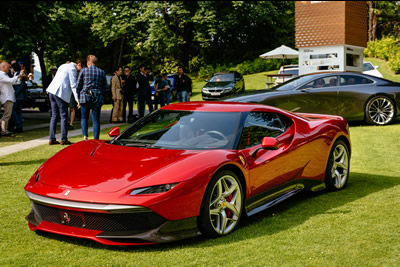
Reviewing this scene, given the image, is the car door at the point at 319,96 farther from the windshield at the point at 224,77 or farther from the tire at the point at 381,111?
the windshield at the point at 224,77

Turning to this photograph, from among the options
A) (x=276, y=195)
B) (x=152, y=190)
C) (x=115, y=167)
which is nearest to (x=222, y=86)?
(x=276, y=195)

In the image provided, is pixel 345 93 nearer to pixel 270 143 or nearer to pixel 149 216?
pixel 270 143

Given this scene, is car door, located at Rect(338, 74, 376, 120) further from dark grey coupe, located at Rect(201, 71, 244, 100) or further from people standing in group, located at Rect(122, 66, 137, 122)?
dark grey coupe, located at Rect(201, 71, 244, 100)

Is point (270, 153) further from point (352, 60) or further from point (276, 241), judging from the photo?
point (352, 60)

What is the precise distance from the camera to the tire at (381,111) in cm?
1331

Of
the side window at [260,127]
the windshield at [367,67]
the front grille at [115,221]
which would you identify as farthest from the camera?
the windshield at [367,67]

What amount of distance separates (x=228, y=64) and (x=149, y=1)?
10787 mm

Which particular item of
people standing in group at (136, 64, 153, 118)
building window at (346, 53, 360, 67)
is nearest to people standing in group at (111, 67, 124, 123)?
people standing in group at (136, 64, 153, 118)

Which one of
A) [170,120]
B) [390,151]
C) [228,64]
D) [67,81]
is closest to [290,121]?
[170,120]

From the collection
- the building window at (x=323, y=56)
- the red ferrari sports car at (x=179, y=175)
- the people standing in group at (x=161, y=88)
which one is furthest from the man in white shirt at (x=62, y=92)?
the building window at (x=323, y=56)

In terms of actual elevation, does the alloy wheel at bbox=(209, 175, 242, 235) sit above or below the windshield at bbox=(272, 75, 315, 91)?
below

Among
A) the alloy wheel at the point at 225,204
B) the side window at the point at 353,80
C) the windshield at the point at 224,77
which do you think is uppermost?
the side window at the point at 353,80

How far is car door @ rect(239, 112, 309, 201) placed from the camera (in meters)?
5.02

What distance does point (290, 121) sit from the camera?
Answer: 595 centimetres
